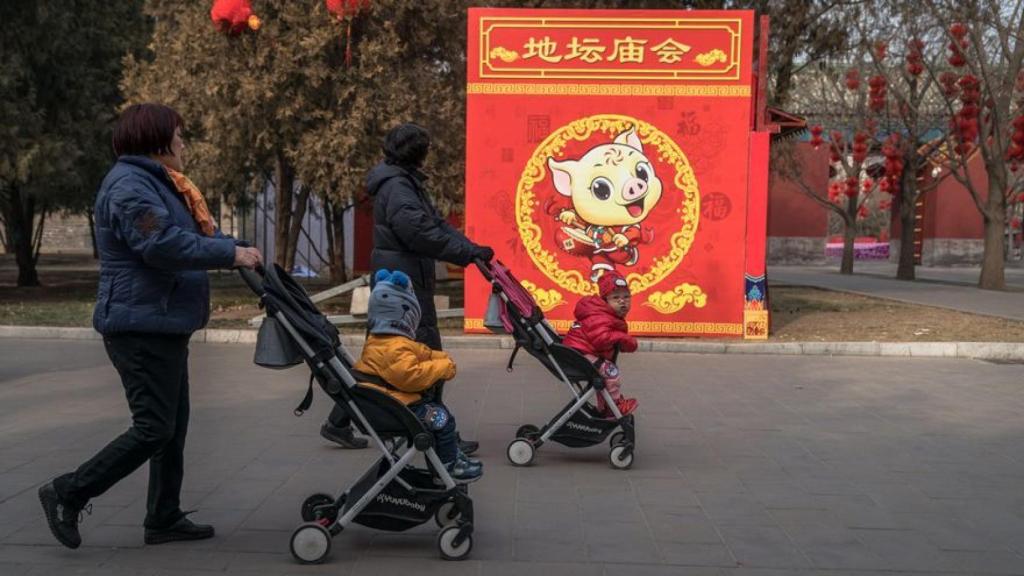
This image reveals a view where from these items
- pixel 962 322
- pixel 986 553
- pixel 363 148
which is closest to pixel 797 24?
pixel 962 322

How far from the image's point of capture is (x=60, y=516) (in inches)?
164

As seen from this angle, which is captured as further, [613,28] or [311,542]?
[613,28]

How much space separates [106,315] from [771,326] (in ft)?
35.8

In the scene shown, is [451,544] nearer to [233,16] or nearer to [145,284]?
[145,284]

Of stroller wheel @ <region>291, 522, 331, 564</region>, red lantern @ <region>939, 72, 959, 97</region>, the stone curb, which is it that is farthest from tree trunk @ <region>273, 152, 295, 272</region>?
stroller wheel @ <region>291, 522, 331, 564</region>

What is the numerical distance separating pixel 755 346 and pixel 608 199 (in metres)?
2.42

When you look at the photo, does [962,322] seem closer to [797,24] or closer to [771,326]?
[771,326]

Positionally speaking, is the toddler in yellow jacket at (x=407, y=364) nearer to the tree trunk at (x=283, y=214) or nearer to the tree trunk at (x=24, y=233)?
the tree trunk at (x=283, y=214)

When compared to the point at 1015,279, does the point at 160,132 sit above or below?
above

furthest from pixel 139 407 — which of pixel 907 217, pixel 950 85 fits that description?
pixel 907 217

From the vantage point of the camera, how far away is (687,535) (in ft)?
15.5

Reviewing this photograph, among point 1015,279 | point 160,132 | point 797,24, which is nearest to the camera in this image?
point 160,132

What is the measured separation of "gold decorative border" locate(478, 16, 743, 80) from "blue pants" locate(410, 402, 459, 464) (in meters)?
8.20

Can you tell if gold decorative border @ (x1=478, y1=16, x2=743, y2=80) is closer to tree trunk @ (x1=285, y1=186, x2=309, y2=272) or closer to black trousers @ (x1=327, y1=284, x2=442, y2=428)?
black trousers @ (x1=327, y1=284, x2=442, y2=428)
